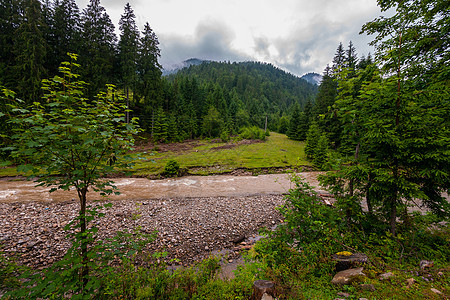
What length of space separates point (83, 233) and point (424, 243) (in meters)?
7.79

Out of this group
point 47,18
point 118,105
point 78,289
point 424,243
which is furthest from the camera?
point 47,18

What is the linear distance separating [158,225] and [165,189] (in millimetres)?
6810

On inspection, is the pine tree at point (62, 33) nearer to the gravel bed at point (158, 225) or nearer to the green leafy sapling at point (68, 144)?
the gravel bed at point (158, 225)

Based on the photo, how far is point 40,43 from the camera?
20.4 metres

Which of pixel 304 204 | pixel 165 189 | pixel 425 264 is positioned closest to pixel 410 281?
pixel 425 264

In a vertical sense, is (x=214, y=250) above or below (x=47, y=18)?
below

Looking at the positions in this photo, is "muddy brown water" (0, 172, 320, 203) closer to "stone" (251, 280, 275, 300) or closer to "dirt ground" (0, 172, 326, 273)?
"dirt ground" (0, 172, 326, 273)

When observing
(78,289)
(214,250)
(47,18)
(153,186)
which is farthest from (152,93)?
(78,289)

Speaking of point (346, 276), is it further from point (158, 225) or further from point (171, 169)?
point (171, 169)

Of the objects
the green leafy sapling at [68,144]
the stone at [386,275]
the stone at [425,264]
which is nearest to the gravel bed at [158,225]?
the green leafy sapling at [68,144]

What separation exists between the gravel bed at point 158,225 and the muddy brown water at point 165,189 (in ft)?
4.41

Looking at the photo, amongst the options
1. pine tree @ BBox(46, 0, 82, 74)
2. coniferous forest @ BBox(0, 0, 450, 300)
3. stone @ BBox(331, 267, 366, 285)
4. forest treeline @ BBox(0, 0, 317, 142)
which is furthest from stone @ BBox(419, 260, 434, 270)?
pine tree @ BBox(46, 0, 82, 74)

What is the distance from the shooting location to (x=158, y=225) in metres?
8.71

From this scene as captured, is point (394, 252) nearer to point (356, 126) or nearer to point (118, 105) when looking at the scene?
point (356, 126)
